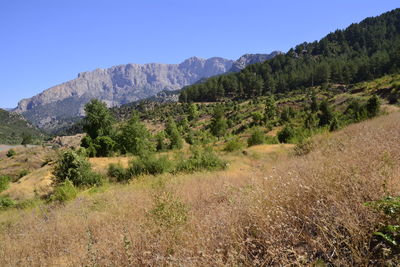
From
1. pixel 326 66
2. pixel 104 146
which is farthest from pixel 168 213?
pixel 326 66

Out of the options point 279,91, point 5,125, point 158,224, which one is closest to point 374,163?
point 158,224

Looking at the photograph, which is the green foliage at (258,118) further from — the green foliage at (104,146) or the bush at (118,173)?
the bush at (118,173)

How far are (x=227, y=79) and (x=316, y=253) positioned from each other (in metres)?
110

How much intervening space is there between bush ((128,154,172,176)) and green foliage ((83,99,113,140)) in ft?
73.7

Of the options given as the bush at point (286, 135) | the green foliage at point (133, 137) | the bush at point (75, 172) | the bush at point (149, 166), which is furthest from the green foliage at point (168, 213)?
the green foliage at point (133, 137)

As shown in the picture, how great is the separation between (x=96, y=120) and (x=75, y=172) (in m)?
22.2

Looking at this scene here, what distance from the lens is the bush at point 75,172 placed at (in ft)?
43.2

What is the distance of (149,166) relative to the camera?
12930 mm

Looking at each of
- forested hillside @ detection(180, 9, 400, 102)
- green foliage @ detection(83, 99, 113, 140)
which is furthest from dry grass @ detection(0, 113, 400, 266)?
forested hillside @ detection(180, 9, 400, 102)

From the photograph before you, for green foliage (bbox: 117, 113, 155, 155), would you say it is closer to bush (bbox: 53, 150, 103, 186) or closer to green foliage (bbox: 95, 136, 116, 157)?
green foliage (bbox: 95, 136, 116, 157)

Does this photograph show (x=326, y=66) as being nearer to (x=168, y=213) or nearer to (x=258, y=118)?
(x=258, y=118)

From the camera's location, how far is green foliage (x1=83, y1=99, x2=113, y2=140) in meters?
33.7

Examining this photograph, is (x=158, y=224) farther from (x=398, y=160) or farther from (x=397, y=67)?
(x=397, y=67)

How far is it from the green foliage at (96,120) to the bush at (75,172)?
20.9 m
